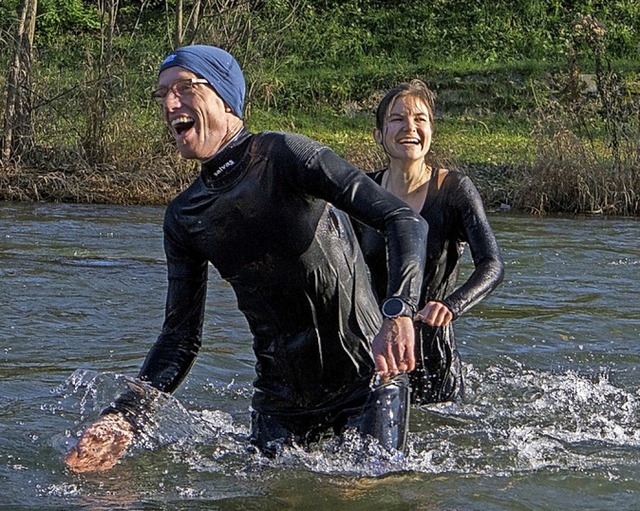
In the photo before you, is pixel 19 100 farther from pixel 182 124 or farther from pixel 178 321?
pixel 182 124

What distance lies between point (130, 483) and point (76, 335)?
12.6 ft

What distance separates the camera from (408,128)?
606 cm

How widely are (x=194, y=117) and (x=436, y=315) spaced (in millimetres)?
1085

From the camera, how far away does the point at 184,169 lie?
688 inches

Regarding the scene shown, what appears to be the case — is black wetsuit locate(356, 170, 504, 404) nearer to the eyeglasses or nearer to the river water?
the river water

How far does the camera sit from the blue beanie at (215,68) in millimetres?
4555

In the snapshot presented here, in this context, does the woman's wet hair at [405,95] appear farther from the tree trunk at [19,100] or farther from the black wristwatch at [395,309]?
the tree trunk at [19,100]

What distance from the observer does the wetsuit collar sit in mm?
4555

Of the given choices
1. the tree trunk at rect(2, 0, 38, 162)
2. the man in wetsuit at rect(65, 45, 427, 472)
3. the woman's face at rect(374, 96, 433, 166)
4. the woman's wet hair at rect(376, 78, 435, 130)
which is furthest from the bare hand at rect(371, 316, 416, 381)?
the tree trunk at rect(2, 0, 38, 162)

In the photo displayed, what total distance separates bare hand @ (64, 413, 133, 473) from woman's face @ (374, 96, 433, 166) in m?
2.04

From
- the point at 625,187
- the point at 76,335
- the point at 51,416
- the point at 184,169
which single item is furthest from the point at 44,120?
the point at 51,416

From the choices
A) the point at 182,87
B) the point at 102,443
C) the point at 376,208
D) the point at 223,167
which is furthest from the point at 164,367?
the point at 376,208

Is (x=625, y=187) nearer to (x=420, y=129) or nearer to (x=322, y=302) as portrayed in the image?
(x=420, y=129)

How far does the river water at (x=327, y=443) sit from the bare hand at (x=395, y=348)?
2.80 feet
